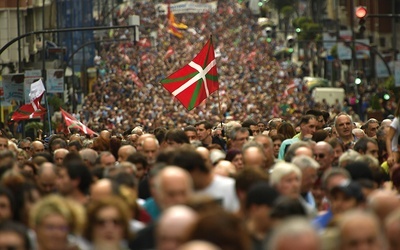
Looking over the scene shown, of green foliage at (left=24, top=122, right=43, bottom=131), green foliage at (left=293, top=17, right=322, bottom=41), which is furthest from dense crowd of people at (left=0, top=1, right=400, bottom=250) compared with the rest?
green foliage at (left=293, top=17, right=322, bottom=41)

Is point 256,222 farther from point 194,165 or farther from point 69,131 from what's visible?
point 69,131

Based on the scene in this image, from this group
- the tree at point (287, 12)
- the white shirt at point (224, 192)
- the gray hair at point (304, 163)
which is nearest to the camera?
the white shirt at point (224, 192)

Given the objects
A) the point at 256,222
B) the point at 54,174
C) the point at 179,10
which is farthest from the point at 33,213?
the point at 179,10

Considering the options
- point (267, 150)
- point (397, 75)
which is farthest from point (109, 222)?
point (397, 75)

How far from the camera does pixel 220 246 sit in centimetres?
1026

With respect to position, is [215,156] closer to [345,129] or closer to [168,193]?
[345,129]

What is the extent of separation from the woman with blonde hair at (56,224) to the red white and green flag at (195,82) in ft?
50.7

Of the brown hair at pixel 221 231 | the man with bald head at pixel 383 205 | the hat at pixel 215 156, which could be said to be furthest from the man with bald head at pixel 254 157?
the brown hair at pixel 221 231

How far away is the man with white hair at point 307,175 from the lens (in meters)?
15.4

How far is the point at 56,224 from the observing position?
11641 mm

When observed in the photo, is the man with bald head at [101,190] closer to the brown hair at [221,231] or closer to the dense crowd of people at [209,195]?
the dense crowd of people at [209,195]

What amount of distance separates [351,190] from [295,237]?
3.52m

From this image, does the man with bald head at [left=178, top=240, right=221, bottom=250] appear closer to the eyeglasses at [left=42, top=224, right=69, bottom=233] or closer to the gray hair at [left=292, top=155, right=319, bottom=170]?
the eyeglasses at [left=42, top=224, right=69, bottom=233]

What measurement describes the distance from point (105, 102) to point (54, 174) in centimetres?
5112
